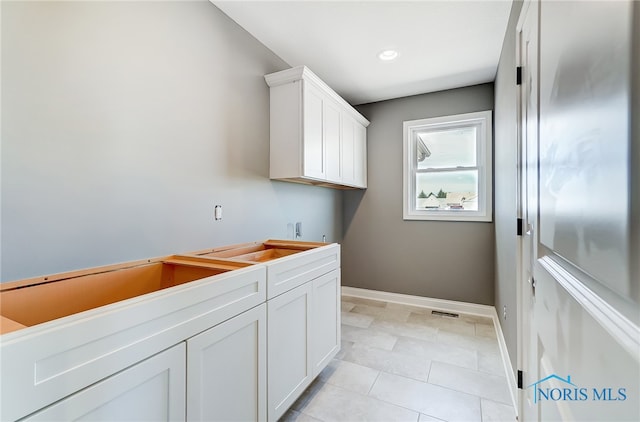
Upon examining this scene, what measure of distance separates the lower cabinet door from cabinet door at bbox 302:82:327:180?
1.34m

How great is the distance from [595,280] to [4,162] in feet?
6.07

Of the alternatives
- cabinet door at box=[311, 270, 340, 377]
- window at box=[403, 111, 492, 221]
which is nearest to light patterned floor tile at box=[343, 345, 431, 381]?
cabinet door at box=[311, 270, 340, 377]

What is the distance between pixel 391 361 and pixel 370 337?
409mm

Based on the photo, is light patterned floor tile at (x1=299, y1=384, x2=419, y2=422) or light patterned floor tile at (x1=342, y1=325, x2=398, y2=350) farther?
light patterned floor tile at (x1=342, y1=325, x2=398, y2=350)

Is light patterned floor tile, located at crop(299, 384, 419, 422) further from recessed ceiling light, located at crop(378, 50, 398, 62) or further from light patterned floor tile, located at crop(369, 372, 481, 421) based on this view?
recessed ceiling light, located at crop(378, 50, 398, 62)

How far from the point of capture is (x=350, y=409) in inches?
66.6

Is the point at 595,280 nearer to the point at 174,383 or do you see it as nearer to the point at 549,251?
the point at 549,251

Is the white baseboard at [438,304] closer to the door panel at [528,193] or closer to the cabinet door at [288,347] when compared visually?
the door panel at [528,193]

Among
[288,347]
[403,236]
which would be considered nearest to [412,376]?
[288,347]

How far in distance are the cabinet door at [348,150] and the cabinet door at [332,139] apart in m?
0.12

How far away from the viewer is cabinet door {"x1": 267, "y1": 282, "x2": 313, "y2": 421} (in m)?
1.43

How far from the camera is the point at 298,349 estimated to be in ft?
5.41

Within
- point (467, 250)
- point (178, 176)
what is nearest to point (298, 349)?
point (178, 176)

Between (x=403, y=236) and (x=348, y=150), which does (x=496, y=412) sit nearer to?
(x=403, y=236)
